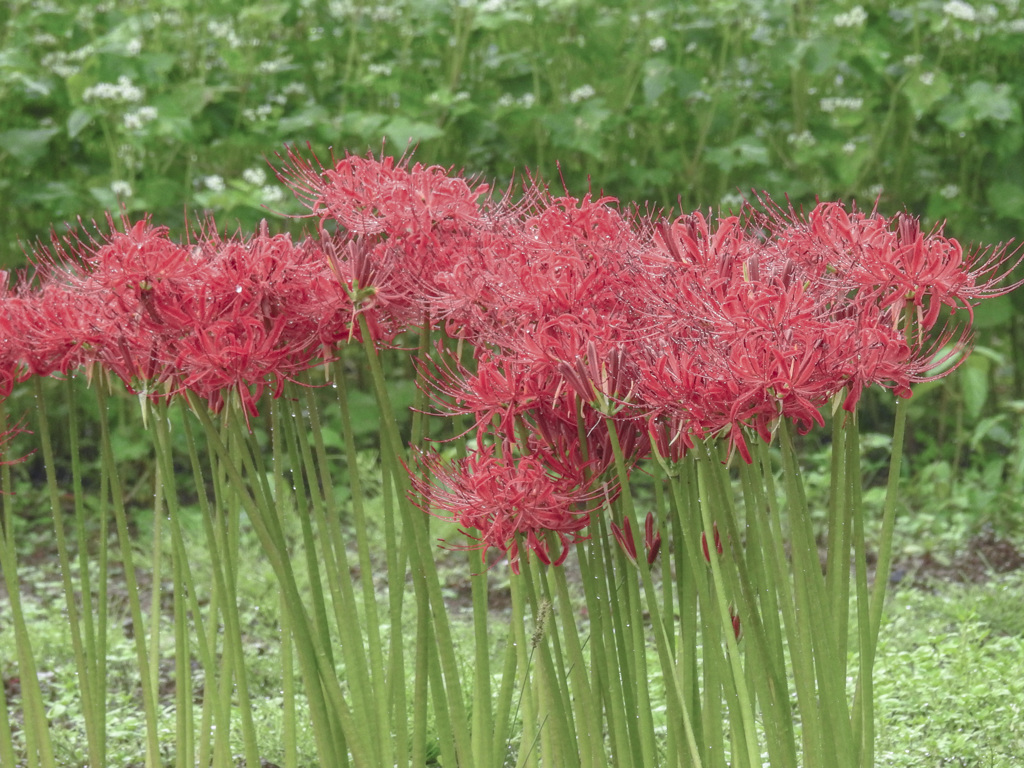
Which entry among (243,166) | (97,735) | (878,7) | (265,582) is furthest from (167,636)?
(878,7)

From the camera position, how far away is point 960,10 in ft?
15.8

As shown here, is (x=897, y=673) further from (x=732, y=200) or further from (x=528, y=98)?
(x=528, y=98)

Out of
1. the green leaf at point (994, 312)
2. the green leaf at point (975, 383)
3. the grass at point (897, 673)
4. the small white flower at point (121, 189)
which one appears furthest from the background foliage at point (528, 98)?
the grass at point (897, 673)

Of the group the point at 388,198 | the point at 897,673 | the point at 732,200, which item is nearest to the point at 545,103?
the point at 732,200

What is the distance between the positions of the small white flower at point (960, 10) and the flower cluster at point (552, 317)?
133 inches

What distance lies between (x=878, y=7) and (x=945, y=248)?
3.98 meters

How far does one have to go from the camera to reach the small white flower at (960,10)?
4.83m

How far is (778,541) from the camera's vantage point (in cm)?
163

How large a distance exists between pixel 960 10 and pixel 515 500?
4.00 metres

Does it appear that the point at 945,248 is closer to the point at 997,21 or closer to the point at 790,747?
the point at 790,747

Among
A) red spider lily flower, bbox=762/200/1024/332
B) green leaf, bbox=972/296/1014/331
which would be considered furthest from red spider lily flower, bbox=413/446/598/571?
green leaf, bbox=972/296/1014/331

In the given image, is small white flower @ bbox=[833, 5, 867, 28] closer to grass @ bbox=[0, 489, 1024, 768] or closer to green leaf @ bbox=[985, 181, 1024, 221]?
green leaf @ bbox=[985, 181, 1024, 221]

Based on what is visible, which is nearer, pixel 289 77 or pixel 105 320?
pixel 105 320

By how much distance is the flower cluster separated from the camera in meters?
1.51
